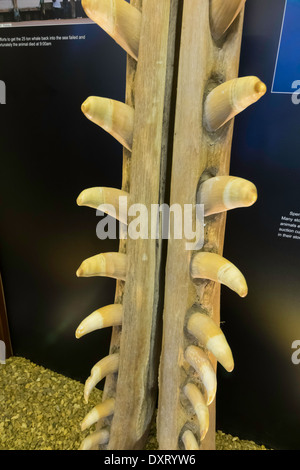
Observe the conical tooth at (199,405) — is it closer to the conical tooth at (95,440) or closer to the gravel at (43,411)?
the conical tooth at (95,440)

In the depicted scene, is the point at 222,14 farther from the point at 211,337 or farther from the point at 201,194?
the point at 211,337

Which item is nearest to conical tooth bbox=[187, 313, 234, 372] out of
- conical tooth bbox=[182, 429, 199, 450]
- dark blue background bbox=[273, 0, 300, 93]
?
conical tooth bbox=[182, 429, 199, 450]

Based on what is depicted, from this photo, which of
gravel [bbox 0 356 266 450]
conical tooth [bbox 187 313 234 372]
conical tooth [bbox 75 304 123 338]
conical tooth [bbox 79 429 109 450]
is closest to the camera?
conical tooth [bbox 187 313 234 372]

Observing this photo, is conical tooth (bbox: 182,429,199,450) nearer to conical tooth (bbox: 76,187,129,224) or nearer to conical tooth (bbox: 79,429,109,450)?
conical tooth (bbox: 79,429,109,450)

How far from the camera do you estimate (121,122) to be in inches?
27.7

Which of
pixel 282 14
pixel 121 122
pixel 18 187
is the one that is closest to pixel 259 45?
pixel 282 14

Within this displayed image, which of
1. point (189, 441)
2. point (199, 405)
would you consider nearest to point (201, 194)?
point (199, 405)

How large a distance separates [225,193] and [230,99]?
155 millimetres

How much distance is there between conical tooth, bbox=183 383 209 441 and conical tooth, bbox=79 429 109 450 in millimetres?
278

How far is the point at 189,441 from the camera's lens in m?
0.76

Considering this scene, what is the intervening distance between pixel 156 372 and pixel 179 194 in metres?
0.45

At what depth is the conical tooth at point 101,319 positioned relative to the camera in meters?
0.78

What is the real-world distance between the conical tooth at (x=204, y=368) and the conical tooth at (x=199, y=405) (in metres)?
0.02

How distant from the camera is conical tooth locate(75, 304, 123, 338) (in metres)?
0.78
